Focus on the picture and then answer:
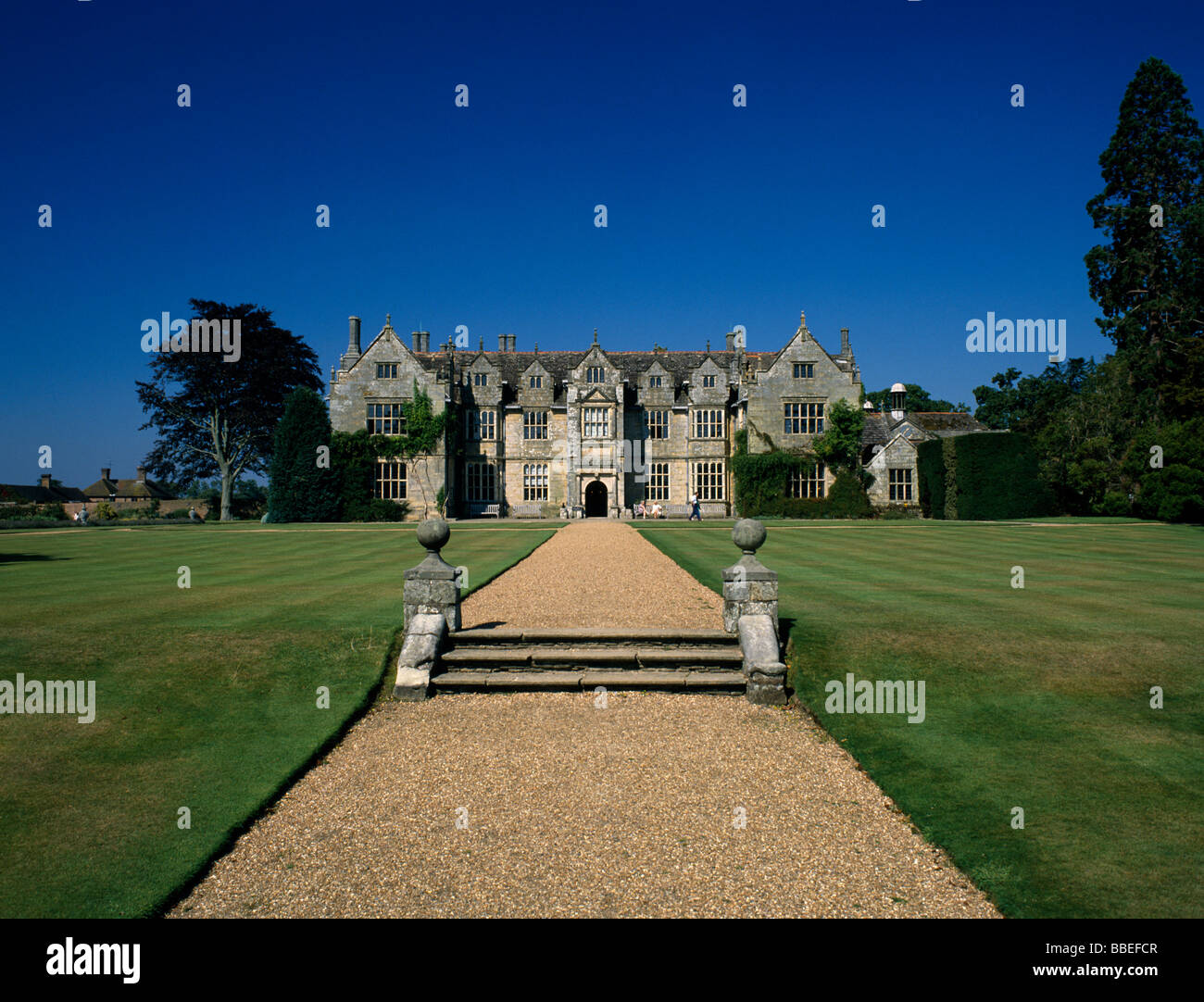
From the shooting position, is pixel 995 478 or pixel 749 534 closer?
pixel 749 534

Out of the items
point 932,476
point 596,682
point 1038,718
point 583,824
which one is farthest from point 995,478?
point 583,824

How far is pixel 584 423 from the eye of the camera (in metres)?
43.2

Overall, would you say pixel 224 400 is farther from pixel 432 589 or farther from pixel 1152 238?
pixel 1152 238

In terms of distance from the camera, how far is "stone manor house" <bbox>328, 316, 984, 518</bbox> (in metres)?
40.9

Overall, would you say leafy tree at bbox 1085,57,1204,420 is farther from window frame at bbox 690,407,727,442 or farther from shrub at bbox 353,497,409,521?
shrub at bbox 353,497,409,521

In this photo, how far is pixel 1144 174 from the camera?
3844 centimetres

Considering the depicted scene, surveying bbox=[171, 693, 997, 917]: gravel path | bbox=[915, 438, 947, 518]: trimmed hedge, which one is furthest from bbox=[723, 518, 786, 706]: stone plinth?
bbox=[915, 438, 947, 518]: trimmed hedge

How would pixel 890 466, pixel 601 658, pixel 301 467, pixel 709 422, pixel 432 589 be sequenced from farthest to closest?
pixel 709 422
pixel 890 466
pixel 301 467
pixel 432 589
pixel 601 658

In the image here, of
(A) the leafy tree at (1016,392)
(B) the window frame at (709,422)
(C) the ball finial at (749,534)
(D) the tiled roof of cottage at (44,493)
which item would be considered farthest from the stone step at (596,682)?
(D) the tiled roof of cottage at (44,493)

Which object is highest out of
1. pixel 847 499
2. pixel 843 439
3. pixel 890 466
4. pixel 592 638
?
pixel 843 439

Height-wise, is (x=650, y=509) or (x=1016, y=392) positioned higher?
(x=1016, y=392)

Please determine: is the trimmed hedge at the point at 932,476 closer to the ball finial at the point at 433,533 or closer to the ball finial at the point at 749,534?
the ball finial at the point at 749,534

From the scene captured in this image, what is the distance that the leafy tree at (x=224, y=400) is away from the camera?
46.8 meters

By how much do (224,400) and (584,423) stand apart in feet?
86.9
